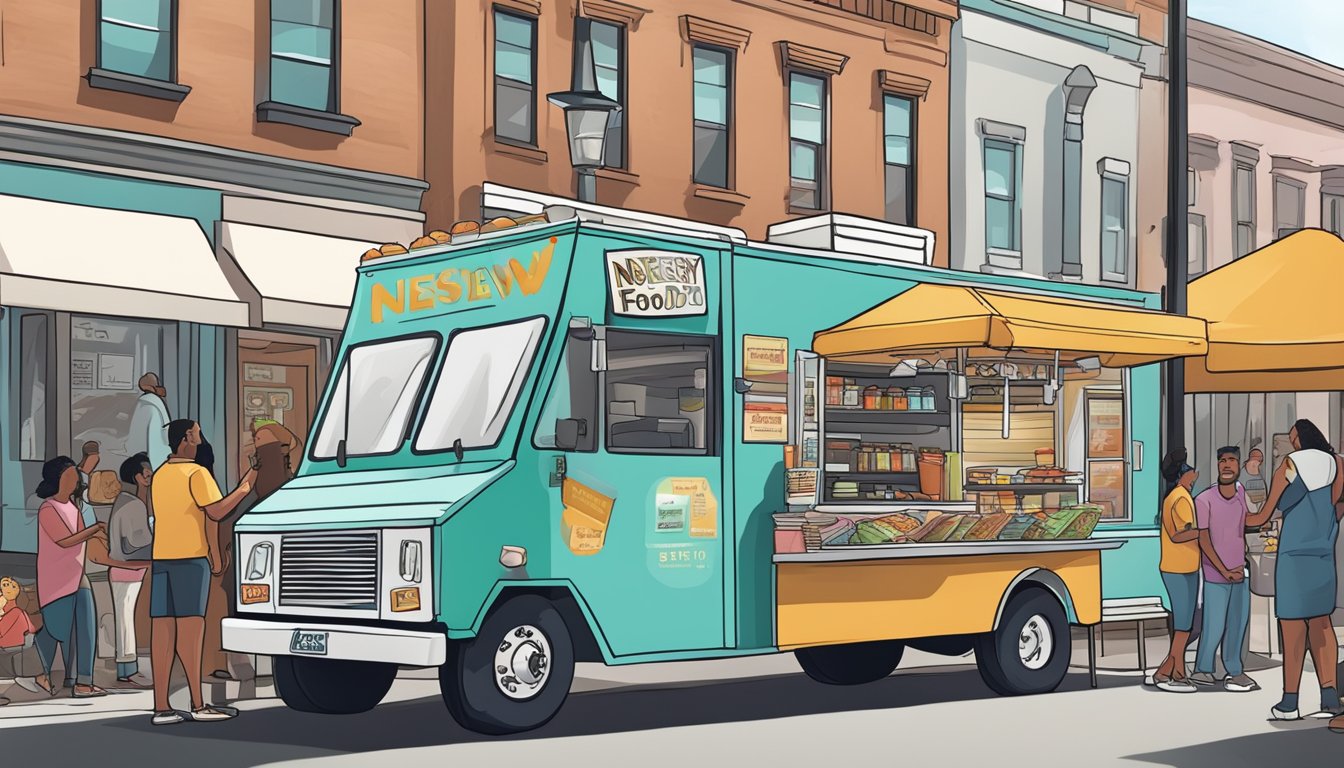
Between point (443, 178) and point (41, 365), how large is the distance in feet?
15.5

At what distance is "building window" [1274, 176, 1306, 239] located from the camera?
34.4 meters

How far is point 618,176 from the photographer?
2167 centimetres

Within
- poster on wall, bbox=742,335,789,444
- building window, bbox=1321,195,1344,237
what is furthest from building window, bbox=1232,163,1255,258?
poster on wall, bbox=742,335,789,444

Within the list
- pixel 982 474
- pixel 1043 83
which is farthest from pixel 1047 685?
pixel 1043 83

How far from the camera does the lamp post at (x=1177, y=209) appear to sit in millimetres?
17500

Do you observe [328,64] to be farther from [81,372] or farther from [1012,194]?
[1012,194]

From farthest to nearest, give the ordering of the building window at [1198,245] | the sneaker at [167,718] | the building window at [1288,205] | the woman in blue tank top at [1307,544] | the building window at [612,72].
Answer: the building window at [1288,205] < the building window at [1198,245] < the building window at [612,72] < the sneaker at [167,718] < the woman in blue tank top at [1307,544]

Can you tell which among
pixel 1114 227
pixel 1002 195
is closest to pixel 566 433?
pixel 1002 195

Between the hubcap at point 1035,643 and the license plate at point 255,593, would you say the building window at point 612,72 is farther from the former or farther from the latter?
the license plate at point 255,593

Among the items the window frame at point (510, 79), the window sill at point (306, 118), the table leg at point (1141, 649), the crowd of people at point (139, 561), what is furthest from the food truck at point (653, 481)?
the window frame at point (510, 79)

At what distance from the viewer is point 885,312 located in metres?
14.2

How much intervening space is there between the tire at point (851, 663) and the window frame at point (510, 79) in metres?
7.40

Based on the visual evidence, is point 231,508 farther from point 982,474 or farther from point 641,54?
point 641,54

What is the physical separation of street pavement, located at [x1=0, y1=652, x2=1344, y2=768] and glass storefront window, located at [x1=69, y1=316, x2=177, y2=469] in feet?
10.4
